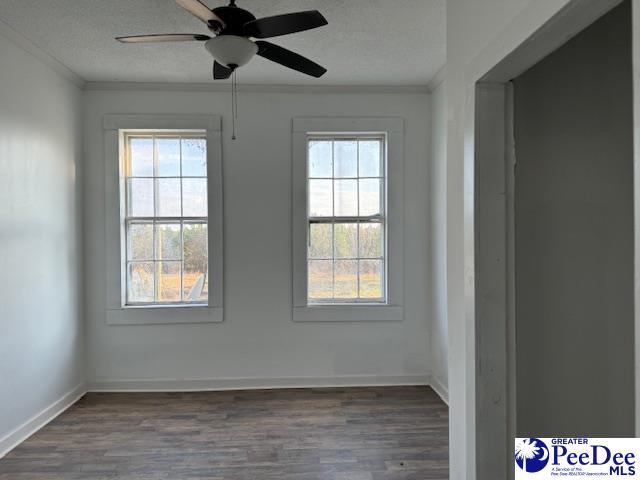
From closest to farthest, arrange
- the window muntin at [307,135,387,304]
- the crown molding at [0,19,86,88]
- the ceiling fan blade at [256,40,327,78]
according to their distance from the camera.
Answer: the ceiling fan blade at [256,40,327,78]
the crown molding at [0,19,86,88]
the window muntin at [307,135,387,304]

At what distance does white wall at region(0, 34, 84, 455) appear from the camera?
307 cm

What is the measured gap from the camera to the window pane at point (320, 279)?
436cm

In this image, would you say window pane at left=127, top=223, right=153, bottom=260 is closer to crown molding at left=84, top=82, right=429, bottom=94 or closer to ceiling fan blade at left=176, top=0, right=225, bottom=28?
crown molding at left=84, top=82, right=429, bottom=94

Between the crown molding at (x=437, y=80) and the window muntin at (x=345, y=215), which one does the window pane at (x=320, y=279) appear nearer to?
the window muntin at (x=345, y=215)

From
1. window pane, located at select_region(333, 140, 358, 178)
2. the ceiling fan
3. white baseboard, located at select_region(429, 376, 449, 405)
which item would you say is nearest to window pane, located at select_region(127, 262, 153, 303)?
window pane, located at select_region(333, 140, 358, 178)

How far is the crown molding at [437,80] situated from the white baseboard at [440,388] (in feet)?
8.63

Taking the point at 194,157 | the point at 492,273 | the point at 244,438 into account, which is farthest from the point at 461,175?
the point at 194,157

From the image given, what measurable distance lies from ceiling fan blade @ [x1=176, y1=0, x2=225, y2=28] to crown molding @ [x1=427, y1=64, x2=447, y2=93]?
2.35 m

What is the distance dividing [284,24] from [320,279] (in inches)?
105

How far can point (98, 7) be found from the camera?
2.75m

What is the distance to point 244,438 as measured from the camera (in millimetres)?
3189

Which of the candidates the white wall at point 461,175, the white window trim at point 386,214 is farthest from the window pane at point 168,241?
the white wall at point 461,175

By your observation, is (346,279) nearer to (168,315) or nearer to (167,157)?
(168,315)

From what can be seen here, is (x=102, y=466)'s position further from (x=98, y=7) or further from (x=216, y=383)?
(x=98, y=7)
